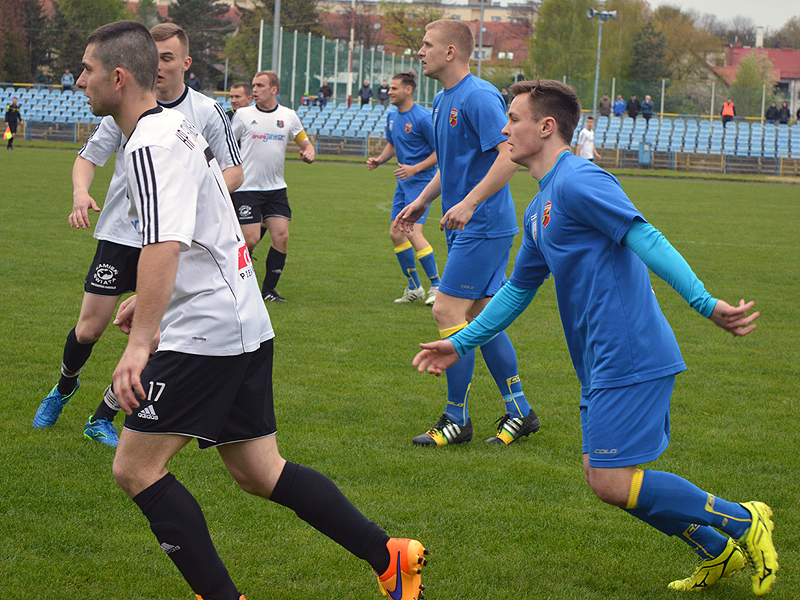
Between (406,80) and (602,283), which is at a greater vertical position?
(406,80)

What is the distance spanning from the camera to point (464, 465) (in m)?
4.58

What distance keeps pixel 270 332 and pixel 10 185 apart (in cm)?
1781

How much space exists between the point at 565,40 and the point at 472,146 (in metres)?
71.7

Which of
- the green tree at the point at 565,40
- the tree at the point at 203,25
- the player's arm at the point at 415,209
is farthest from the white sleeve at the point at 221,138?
the tree at the point at 203,25

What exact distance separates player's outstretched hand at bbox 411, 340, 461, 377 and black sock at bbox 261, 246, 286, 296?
19.7 feet

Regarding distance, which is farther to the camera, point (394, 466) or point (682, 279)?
point (394, 466)

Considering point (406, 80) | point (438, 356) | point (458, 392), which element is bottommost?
point (458, 392)

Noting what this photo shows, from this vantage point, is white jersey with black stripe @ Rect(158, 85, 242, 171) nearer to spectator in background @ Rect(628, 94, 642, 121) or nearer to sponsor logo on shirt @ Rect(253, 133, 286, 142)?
sponsor logo on shirt @ Rect(253, 133, 286, 142)

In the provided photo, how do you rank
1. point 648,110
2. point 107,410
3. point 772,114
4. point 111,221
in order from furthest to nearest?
point 648,110
point 772,114
point 107,410
point 111,221

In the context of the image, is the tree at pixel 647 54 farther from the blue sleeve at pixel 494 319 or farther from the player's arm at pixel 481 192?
the blue sleeve at pixel 494 319

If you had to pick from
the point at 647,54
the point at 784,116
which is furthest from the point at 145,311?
the point at 647,54

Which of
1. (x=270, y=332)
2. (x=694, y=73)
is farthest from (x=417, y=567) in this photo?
(x=694, y=73)

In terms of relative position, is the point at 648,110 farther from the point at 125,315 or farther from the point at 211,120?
the point at 125,315

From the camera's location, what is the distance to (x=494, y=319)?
320 cm
